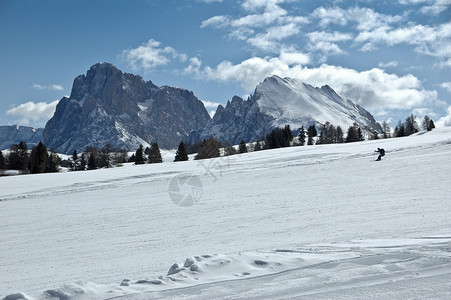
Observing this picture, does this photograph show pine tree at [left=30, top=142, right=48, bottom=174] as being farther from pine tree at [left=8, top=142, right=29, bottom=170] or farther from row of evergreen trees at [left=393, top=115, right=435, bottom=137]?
row of evergreen trees at [left=393, top=115, right=435, bottom=137]

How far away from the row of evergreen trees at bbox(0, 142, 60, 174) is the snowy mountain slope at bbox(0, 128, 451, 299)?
44.7m

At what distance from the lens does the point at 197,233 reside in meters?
10.8

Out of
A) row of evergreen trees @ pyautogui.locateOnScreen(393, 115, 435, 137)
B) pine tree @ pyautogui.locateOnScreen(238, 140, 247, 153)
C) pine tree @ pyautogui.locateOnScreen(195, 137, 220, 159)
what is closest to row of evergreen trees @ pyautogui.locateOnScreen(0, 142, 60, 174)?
pine tree @ pyautogui.locateOnScreen(195, 137, 220, 159)

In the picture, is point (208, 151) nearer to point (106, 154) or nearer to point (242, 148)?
point (242, 148)

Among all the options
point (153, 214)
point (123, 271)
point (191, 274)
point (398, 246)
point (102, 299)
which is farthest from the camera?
point (153, 214)

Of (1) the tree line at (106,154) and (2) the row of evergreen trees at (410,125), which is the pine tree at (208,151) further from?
(2) the row of evergreen trees at (410,125)

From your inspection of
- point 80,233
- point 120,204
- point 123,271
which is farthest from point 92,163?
point 123,271

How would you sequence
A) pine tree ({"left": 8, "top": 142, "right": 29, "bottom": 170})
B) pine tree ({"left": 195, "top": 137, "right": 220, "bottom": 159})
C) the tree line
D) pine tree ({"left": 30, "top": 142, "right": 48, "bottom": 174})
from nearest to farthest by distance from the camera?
pine tree ({"left": 30, "top": 142, "right": 48, "bottom": 174}) < the tree line < pine tree ({"left": 8, "top": 142, "right": 29, "bottom": 170}) < pine tree ({"left": 195, "top": 137, "right": 220, "bottom": 159})

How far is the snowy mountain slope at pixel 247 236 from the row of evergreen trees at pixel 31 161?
147 ft

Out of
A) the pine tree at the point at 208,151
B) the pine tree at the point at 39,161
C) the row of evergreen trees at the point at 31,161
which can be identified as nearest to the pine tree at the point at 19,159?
the row of evergreen trees at the point at 31,161

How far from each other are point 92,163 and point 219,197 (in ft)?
221

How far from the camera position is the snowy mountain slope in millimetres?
4901

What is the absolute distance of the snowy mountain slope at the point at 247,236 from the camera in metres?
4.90

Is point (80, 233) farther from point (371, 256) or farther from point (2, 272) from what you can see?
point (371, 256)
